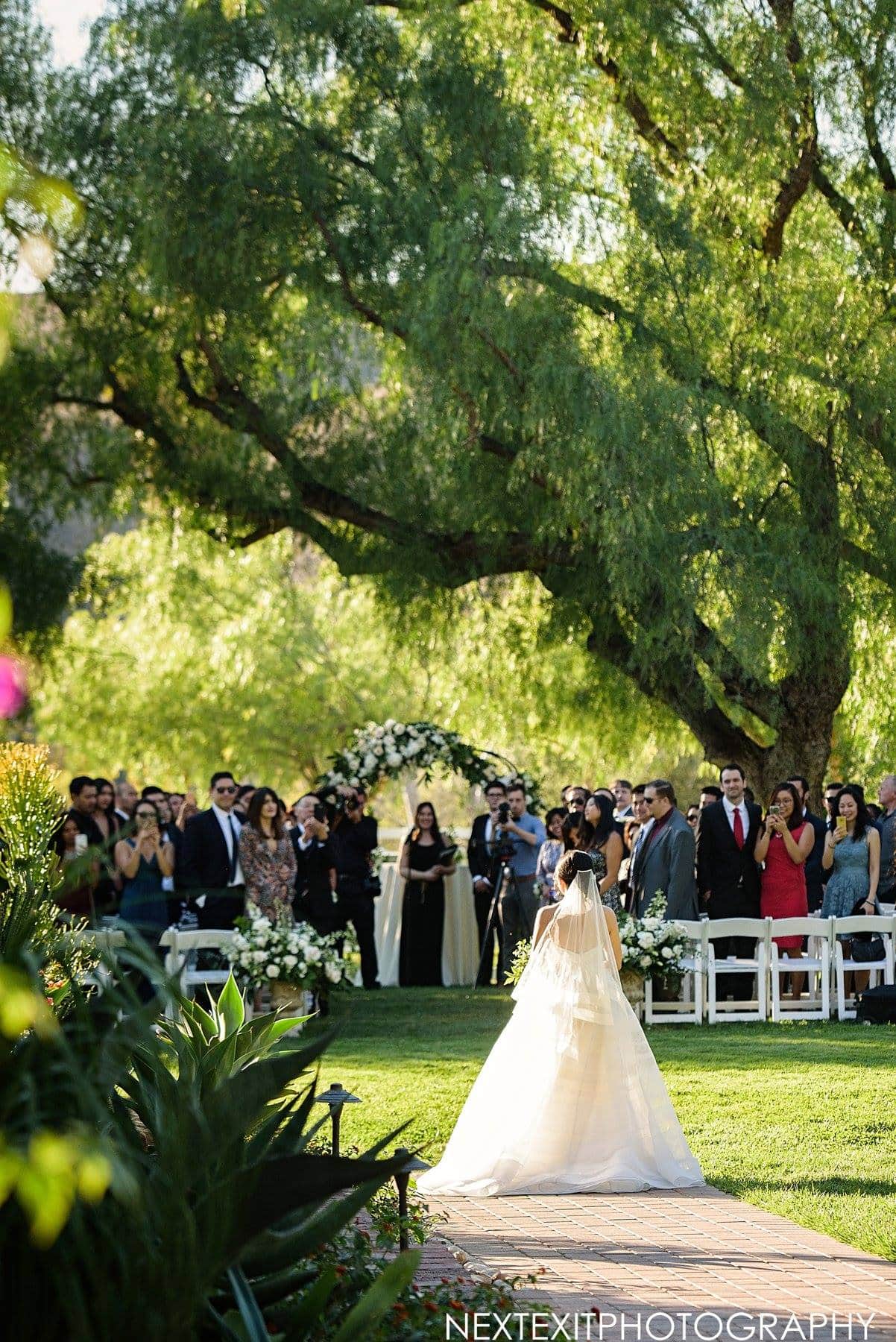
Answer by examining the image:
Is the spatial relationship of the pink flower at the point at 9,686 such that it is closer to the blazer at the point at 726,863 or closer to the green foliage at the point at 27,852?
the green foliage at the point at 27,852

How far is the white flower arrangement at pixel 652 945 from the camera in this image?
44.9 feet

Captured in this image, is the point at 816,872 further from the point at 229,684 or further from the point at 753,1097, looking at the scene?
the point at 229,684

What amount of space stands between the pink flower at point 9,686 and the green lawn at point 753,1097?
438 centimetres

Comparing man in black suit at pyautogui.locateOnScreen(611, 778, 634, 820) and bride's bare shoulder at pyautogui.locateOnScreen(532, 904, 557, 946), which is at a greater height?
man in black suit at pyautogui.locateOnScreen(611, 778, 634, 820)

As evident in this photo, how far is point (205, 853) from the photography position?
14.7m

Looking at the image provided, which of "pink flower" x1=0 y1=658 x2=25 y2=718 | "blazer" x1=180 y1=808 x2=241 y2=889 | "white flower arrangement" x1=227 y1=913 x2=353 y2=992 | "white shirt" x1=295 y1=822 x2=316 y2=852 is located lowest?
"white flower arrangement" x1=227 y1=913 x2=353 y2=992

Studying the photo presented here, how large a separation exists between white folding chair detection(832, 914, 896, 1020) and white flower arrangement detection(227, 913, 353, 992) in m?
4.15

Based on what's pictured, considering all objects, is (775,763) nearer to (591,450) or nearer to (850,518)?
(850,518)

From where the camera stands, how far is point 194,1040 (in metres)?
5.66

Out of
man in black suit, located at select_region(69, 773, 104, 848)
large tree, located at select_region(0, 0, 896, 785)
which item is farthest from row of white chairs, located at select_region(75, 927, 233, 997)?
large tree, located at select_region(0, 0, 896, 785)

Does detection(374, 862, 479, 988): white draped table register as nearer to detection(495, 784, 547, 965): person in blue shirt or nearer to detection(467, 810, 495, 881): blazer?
detection(467, 810, 495, 881): blazer

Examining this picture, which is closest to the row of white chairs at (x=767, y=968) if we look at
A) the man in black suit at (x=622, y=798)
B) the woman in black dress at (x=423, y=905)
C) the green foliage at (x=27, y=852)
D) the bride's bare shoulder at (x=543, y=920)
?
the man in black suit at (x=622, y=798)

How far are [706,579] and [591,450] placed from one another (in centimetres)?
165

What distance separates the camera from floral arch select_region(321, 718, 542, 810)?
18.3 meters
